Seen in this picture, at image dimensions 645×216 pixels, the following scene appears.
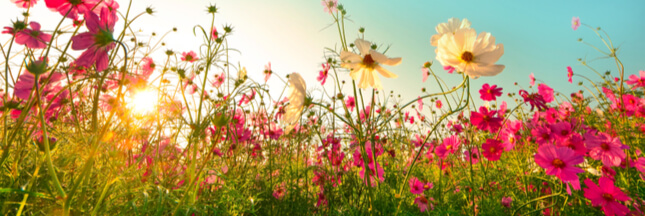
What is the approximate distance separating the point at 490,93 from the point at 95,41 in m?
1.07

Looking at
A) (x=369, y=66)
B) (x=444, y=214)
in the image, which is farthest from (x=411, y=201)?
(x=369, y=66)

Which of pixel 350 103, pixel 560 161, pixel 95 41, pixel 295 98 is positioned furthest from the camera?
pixel 350 103

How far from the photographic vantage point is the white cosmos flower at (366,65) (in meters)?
0.73

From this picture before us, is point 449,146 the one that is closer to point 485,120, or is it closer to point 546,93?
point 485,120

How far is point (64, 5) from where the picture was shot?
2.10ft

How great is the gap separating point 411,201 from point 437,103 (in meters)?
1.08

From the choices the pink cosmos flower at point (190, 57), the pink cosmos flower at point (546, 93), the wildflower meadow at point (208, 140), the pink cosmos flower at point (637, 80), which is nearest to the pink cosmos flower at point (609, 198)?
the wildflower meadow at point (208, 140)

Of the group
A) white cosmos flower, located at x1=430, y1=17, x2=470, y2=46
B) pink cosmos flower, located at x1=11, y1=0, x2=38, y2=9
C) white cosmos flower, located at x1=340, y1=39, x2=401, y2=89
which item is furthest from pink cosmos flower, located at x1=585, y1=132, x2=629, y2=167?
pink cosmos flower, located at x1=11, y1=0, x2=38, y2=9

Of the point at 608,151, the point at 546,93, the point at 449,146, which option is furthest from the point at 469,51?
the point at 546,93

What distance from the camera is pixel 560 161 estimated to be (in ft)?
2.95

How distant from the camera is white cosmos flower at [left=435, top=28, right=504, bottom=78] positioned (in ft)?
2.05

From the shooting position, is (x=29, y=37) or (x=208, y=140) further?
(x=208, y=140)

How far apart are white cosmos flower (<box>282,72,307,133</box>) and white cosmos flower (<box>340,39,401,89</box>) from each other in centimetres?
12

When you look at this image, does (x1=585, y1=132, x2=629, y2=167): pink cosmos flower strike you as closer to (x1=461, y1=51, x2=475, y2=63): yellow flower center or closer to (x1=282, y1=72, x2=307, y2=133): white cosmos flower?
(x1=461, y1=51, x2=475, y2=63): yellow flower center
